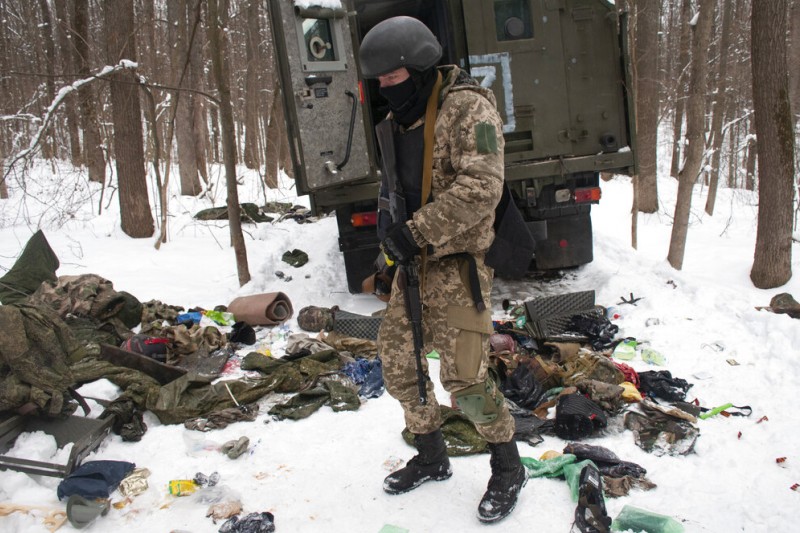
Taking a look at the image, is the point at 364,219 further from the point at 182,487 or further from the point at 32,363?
the point at 182,487

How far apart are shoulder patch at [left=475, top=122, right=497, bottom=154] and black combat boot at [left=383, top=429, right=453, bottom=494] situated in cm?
131

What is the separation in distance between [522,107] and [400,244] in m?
3.46

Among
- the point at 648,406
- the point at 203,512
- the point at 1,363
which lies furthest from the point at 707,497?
the point at 1,363

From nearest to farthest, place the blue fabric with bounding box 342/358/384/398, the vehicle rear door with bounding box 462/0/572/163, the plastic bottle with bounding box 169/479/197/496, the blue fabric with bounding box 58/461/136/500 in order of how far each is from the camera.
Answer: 1. the blue fabric with bounding box 58/461/136/500
2. the plastic bottle with bounding box 169/479/197/496
3. the blue fabric with bounding box 342/358/384/398
4. the vehicle rear door with bounding box 462/0/572/163

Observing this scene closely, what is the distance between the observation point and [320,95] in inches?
196

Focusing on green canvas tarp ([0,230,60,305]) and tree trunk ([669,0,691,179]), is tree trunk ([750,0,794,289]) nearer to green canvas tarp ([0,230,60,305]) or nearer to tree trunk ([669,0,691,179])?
green canvas tarp ([0,230,60,305])

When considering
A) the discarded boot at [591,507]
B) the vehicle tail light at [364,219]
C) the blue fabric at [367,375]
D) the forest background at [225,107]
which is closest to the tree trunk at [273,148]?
the forest background at [225,107]

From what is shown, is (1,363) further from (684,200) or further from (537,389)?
(684,200)

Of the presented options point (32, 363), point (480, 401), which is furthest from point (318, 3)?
point (480, 401)

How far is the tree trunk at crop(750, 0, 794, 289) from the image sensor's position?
5929 mm

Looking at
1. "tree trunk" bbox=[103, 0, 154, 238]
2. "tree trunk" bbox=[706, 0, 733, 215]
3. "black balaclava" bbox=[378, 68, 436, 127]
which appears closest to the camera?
"black balaclava" bbox=[378, 68, 436, 127]

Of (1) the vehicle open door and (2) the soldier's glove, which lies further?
Answer: (1) the vehicle open door

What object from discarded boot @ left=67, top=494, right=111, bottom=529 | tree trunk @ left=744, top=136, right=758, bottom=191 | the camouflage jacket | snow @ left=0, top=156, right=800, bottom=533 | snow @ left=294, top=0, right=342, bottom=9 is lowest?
tree trunk @ left=744, top=136, right=758, bottom=191

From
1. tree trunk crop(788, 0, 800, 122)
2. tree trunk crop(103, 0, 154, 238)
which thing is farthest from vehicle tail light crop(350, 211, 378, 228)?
tree trunk crop(788, 0, 800, 122)
